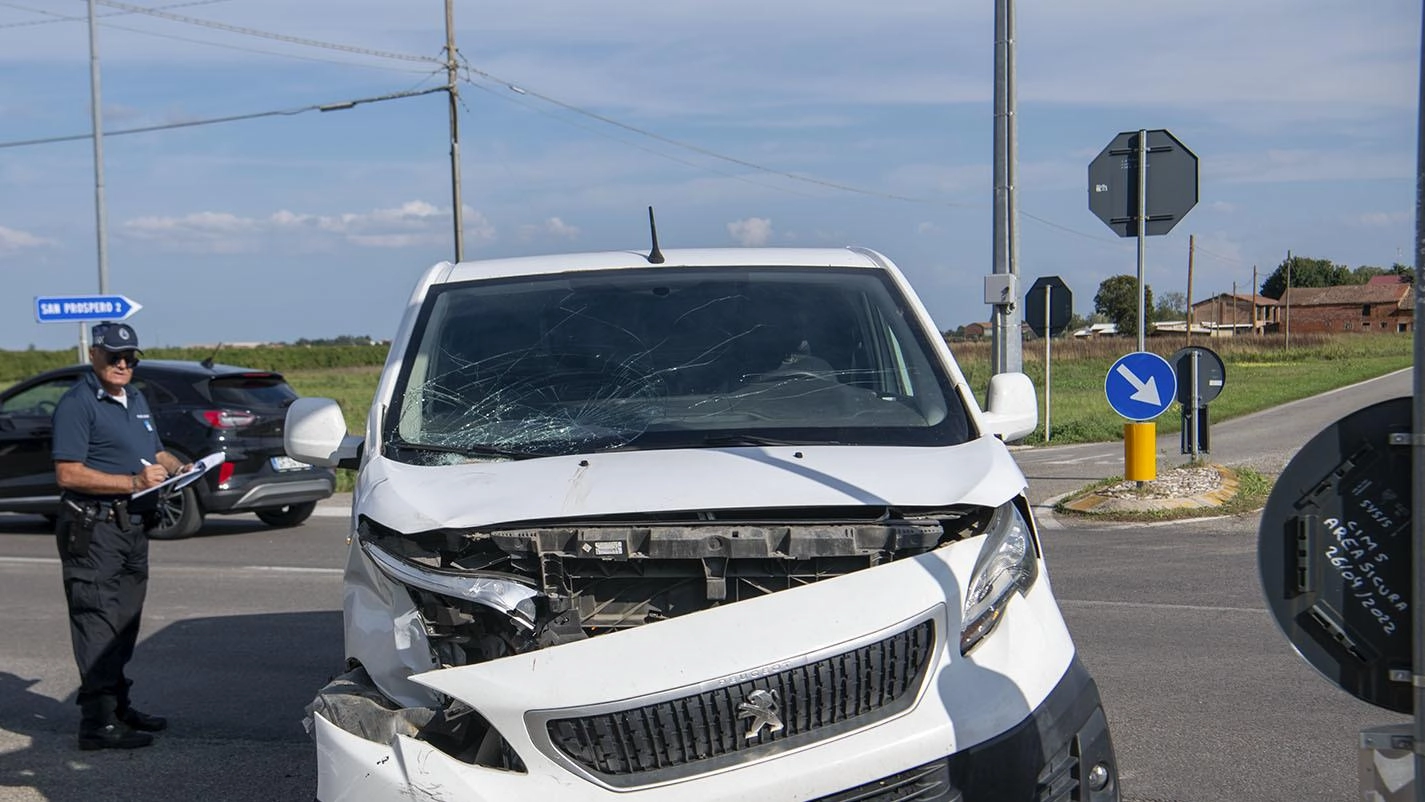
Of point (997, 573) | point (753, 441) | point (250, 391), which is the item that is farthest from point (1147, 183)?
point (997, 573)

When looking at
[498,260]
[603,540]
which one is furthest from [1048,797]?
[498,260]

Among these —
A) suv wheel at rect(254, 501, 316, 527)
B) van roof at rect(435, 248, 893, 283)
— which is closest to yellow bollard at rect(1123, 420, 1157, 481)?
suv wheel at rect(254, 501, 316, 527)

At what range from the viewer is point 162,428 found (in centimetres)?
1388

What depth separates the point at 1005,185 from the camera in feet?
51.0

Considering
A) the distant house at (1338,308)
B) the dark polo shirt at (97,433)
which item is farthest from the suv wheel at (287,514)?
the distant house at (1338,308)

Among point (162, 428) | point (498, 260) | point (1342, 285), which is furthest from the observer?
point (1342, 285)

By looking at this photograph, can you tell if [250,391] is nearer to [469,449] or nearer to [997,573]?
[469,449]

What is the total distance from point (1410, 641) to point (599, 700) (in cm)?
160

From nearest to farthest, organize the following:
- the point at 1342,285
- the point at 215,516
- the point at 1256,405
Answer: the point at 215,516, the point at 1256,405, the point at 1342,285

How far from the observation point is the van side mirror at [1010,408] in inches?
173

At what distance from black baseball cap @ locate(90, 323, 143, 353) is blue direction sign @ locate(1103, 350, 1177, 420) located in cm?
892

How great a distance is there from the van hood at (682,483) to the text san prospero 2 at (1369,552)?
0.91m

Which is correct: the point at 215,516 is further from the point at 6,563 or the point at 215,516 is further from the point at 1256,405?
Result: the point at 1256,405

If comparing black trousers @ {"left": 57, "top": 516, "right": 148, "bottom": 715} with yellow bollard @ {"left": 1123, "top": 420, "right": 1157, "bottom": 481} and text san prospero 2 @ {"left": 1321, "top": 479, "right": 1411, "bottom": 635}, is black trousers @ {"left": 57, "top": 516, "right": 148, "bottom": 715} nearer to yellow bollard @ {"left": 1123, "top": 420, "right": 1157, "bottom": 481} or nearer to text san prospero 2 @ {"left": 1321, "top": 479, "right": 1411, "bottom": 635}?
text san prospero 2 @ {"left": 1321, "top": 479, "right": 1411, "bottom": 635}
